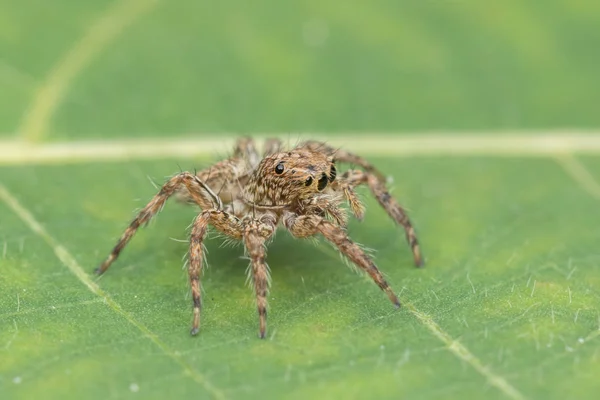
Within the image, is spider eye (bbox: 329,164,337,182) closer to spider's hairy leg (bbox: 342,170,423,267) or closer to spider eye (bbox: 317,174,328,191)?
spider eye (bbox: 317,174,328,191)

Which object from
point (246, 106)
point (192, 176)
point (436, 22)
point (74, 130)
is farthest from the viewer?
point (436, 22)

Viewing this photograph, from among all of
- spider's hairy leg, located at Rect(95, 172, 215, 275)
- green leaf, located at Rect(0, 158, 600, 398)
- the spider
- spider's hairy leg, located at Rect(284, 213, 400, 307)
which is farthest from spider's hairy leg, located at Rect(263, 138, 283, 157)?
spider's hairy leg, located at Rect(284, 213, 400, 307)

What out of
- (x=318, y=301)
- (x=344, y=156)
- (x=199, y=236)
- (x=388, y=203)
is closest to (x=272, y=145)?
(x=344, y=156)

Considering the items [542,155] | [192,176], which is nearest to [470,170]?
[542,155]

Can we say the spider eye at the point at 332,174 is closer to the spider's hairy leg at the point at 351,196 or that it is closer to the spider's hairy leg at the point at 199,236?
the spider's hairy leg at the point at 351,196

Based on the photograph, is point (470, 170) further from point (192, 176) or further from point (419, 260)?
point (192, 176)

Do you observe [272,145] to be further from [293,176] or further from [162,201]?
[162,201]

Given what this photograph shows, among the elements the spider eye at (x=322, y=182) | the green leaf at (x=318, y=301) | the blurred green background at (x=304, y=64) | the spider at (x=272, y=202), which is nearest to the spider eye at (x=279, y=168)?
the spider at (x=272, y=202)
